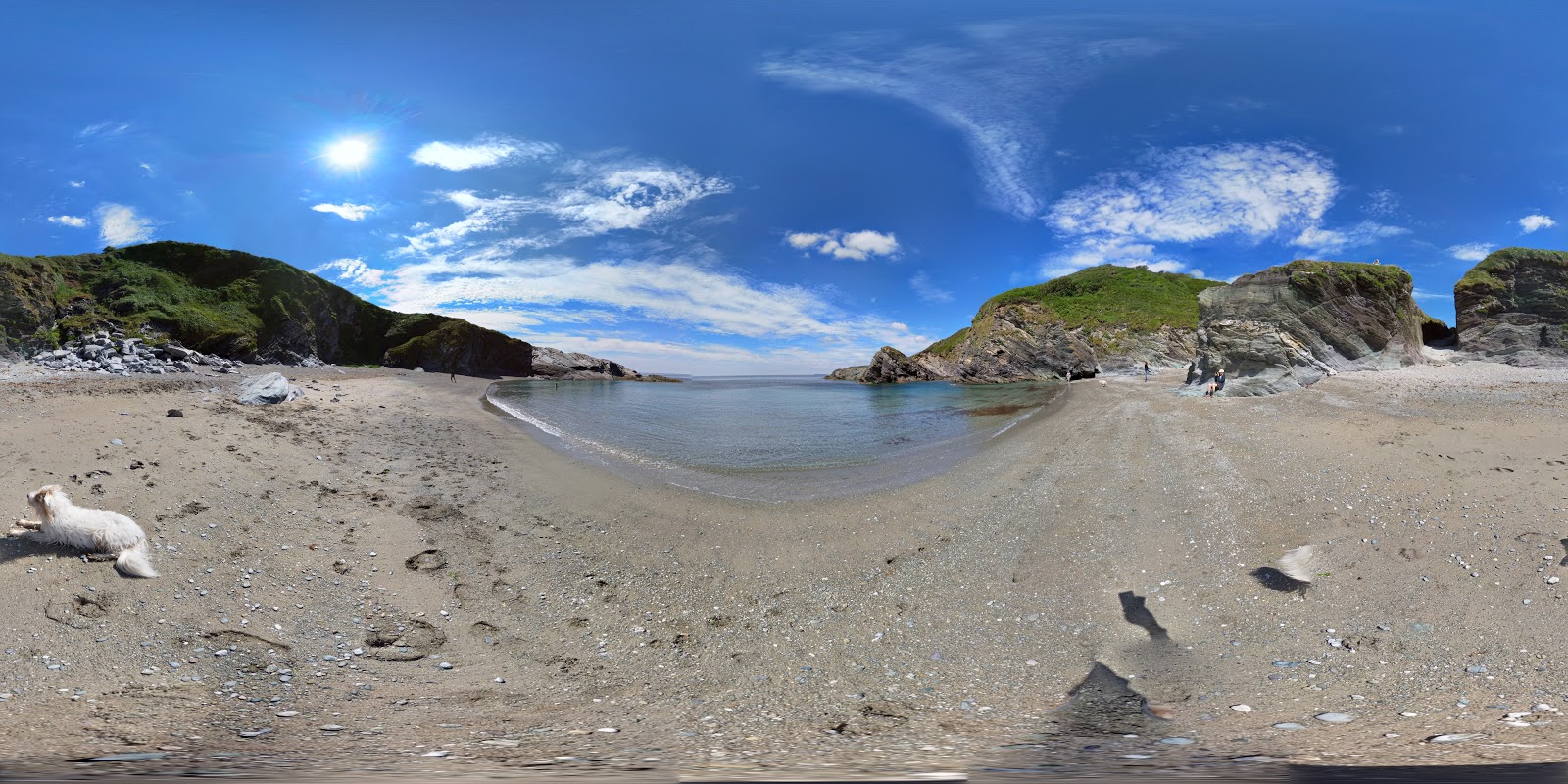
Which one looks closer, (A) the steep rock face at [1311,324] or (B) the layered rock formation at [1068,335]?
(A) the steep rock face at [1311,324]

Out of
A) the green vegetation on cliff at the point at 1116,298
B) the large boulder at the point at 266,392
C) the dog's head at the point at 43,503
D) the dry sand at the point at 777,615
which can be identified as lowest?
the dry sand at the point at 777,615

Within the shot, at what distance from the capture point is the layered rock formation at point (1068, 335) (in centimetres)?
6800

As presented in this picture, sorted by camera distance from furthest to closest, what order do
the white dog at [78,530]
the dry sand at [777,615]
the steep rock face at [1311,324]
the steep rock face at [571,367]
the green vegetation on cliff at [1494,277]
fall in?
1. the steep rock face at [571,367]
2. the green vegetation on cliff at [1494,277]
3. the steep rock face at [1311,324]
4. the white dog at [78,530]
5. the dry sand at [777,615]

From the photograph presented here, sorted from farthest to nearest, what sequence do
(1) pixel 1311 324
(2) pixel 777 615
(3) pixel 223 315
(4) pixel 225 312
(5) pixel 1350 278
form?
(4) pixel 225 312 < (3) pixel 223 315 < (5) pixel 1350 278 < (1) pixel 1311 324 < (2) pixel 777 615

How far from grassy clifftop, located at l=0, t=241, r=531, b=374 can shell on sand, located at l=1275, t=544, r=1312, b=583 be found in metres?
45.8

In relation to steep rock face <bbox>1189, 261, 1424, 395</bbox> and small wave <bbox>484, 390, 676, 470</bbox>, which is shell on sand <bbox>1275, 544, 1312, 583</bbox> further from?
steep rock face <bbox>1189, 261, 1424, 395</bbox>

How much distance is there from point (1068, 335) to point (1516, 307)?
1929 inches

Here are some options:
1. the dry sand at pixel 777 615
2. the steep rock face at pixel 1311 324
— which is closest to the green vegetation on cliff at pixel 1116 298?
the steep rock face at pixel 1311 324

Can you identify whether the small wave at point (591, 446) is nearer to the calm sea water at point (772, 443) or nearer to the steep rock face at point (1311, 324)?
the calm sea water at point (772, 443)

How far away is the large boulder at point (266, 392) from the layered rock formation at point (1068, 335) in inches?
2759

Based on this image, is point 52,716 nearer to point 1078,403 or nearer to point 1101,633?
point 1101,633

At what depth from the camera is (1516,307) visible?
2289 centimetres

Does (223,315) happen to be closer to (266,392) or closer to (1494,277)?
(266,392)

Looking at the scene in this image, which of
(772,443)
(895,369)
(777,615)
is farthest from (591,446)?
(895,369)
